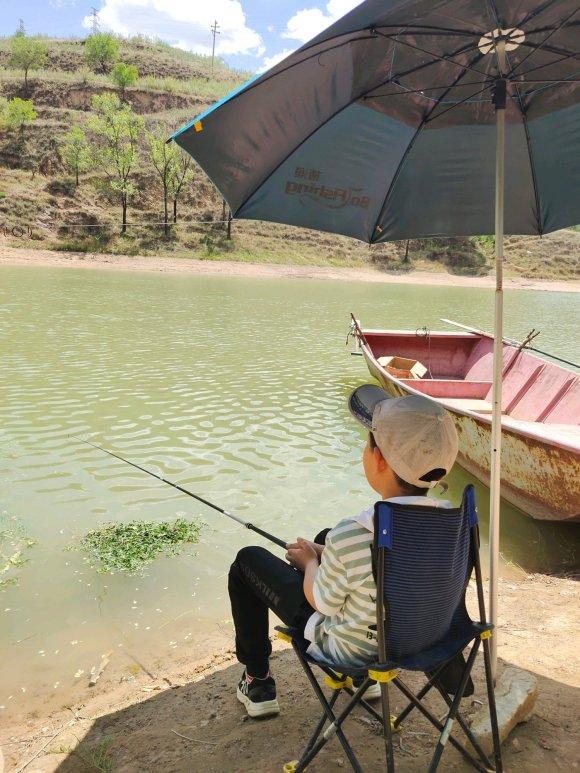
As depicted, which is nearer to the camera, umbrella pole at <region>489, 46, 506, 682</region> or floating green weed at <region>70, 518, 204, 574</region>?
umbrella pole at <region>489, 46, 506, 682</region>

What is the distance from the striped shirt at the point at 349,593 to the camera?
1784 millimetres

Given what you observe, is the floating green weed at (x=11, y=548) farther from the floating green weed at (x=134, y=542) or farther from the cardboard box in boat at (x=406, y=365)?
the cardboard box in boat at (x=406, y=365)

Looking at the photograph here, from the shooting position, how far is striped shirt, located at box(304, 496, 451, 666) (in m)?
1.78

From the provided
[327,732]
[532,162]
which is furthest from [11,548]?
[532,162]

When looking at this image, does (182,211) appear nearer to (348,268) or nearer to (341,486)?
(348,268)

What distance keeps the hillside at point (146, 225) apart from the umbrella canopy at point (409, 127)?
42745mm

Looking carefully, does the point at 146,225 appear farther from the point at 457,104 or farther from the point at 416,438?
the point at 416,438

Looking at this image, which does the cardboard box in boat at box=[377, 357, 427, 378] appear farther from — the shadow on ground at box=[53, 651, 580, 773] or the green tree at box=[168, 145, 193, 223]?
the green tree at box=[168, 145, 193, 223]

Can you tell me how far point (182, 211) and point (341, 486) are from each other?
165 feet

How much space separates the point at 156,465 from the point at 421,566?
5.23 metres

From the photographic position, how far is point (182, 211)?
53.1 meters

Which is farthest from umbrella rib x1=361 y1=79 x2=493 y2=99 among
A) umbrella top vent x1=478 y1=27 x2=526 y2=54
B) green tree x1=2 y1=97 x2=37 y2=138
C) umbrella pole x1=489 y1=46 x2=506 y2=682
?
green tree x1=2 y1=97 x2=37 y2=138

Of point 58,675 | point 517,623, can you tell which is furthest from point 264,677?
point 517,623

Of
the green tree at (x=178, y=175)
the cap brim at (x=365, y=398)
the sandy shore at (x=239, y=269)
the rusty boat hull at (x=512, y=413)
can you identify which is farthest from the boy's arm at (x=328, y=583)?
the green tree at (x=178, y=175)
